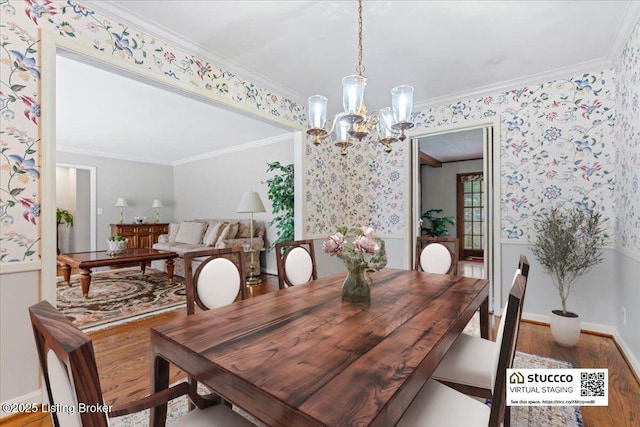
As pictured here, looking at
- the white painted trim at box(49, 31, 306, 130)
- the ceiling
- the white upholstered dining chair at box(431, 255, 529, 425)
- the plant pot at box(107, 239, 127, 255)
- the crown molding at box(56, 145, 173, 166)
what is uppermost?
the ceiling

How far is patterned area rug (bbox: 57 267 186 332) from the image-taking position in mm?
3229

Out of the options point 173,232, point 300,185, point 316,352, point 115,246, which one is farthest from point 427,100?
point 173,232

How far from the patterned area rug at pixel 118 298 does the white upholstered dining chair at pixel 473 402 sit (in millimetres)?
3163

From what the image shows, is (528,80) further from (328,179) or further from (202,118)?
(202,118)

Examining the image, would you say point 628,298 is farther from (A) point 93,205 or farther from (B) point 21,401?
(A) point 93,205

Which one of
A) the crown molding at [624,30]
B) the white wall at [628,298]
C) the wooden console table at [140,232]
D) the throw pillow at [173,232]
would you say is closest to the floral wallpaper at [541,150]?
the crown molding at [624,30]

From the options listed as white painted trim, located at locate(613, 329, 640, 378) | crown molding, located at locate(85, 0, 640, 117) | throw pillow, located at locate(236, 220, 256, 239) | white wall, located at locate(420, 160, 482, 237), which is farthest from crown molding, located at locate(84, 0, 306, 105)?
white wall, located at locate(420, 160, 482, 237)

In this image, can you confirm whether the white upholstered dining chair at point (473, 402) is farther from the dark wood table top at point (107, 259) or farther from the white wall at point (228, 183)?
the white wall at point (228, 183)

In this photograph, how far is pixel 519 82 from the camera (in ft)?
10.4

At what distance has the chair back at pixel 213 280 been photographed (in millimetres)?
1561

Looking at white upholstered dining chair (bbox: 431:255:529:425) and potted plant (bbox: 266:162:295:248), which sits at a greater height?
potted plant (bbox: 266:162:295:248)

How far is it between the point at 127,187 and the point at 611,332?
29.1 ft

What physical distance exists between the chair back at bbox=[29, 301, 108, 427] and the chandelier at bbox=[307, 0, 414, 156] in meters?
1.43

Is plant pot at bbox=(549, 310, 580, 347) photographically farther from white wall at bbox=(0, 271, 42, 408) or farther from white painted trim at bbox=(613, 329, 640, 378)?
white wall at bbox=(0, 271, 42, 408)
